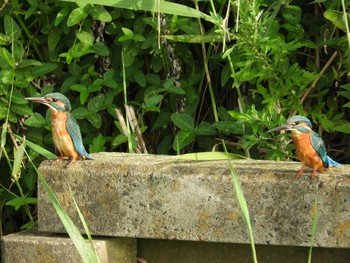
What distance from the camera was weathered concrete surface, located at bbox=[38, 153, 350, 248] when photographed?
3486 mm

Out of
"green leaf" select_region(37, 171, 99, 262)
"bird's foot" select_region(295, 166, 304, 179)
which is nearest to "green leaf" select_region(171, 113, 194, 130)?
"bird's foot" select_region(295, 166, 304, 179)

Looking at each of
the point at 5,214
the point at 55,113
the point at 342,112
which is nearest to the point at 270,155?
the point at 342,112

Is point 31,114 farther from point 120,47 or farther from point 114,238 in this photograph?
point 114,238

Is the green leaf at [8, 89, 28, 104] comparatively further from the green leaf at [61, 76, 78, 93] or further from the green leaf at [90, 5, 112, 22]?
the green leaf at [90, 5, 112, 22]

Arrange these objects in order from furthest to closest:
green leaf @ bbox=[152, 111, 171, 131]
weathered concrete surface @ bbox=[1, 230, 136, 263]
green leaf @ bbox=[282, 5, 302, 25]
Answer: green leaf @ bbox=[152, 111, 171, 131] → green leaf @ bbox=[282, 5, 302, 25] → weathered concrete surface @ bbox=[1, 230, 136, 263]

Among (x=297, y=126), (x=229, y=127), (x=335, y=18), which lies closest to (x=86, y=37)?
(x=229, y=127)

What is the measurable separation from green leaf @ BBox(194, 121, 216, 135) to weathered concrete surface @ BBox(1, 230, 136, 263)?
815mm

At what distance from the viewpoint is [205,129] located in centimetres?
455

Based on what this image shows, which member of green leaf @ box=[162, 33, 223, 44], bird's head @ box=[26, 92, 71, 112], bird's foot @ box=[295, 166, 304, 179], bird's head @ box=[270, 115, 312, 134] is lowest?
bird's foot @ box=[295, 166, 304, 179]

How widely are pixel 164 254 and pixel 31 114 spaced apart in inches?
48.0

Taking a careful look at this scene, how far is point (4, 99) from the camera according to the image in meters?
4.72

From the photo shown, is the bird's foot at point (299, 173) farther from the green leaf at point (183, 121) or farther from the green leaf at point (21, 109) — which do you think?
the green leaf at point (21, 109)

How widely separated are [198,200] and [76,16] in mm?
1355

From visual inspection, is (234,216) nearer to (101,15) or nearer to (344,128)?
(344,128)
